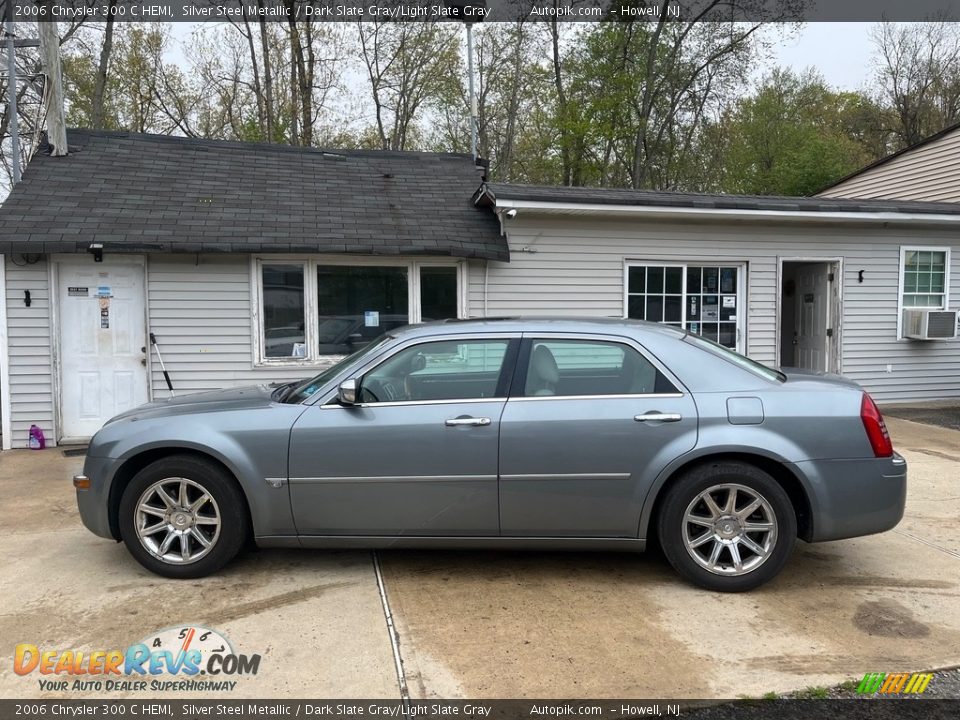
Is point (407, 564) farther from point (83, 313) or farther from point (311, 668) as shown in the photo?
point (83, 313)

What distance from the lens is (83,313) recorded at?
7750 millimetres

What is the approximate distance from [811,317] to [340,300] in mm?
7319

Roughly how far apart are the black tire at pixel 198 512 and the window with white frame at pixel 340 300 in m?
4.61

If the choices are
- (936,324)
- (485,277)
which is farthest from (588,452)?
(936,324)

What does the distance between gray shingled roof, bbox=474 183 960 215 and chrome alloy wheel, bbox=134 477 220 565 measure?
5.57 metres

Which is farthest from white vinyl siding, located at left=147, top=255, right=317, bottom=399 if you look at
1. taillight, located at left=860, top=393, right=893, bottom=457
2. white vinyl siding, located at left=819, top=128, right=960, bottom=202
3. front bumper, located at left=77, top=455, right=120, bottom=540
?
white vinyl siding, located at left=819, top=128, right=960, bottom=202

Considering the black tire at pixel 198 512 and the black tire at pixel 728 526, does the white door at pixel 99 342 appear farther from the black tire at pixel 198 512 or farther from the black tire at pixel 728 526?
the black tire at pixel 728 526

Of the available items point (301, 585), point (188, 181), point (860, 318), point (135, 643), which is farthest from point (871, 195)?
point (135, 643)

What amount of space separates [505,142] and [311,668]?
24647 mm

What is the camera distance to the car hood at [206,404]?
385 cm

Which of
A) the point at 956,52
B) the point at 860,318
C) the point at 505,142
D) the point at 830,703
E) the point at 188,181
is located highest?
the point at 956,52

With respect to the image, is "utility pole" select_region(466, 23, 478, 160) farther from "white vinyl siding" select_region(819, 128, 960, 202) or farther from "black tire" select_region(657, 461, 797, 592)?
"black tire" select_region(657, 461, 797, 592)

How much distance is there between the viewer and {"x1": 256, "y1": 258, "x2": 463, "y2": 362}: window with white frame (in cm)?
821

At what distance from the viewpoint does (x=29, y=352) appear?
7.60 m
